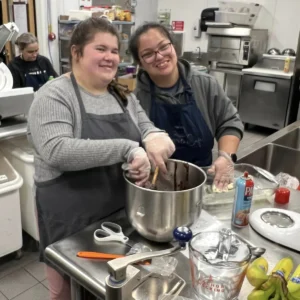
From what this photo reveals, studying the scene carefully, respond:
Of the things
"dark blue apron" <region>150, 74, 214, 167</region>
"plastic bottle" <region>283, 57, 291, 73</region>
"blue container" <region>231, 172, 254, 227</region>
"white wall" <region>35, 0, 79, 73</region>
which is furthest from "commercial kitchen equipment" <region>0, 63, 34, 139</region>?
"plastic bottle" <region>283, 57, 291, 73</region>

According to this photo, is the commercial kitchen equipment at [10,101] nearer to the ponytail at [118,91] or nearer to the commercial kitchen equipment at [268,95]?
the ponytail at [118,91]

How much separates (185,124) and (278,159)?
2.12ft

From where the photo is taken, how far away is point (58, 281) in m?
1.22

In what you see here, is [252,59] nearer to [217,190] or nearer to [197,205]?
[217,190]

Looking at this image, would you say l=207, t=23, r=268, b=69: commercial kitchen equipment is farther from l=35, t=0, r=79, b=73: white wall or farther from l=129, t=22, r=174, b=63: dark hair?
l=129, t=22, r=174, b=63: dark hair

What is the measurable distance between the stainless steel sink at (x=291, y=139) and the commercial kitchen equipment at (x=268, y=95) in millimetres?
2348

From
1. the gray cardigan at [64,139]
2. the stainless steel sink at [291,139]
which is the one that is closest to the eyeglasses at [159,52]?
the gray cardigan at [64,139]

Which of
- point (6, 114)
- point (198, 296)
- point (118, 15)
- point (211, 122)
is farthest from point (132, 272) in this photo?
point (118, 15)

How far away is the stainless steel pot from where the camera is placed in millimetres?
913

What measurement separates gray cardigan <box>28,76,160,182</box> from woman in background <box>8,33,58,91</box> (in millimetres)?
2585

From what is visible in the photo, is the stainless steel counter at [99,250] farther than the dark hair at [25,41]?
No

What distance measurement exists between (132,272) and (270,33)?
5.02 meters

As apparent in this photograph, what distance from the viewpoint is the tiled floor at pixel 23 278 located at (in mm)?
1962

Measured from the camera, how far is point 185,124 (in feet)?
5.09
